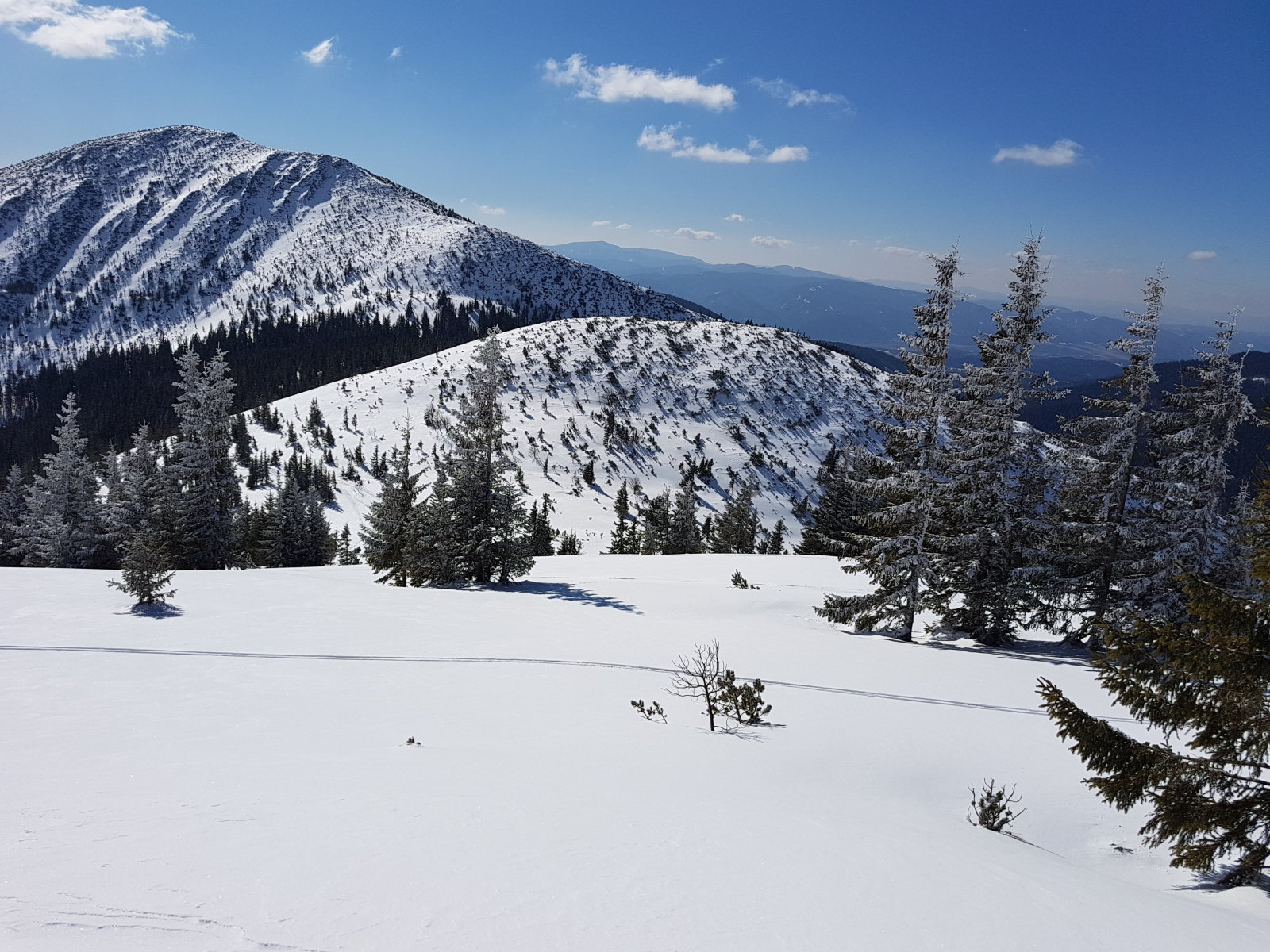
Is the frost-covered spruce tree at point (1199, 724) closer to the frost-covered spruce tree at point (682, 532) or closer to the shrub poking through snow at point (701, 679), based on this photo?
the shrub poking through snow at point (701, 679)

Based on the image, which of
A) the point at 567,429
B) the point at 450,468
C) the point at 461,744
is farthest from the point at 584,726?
the point at 567,429

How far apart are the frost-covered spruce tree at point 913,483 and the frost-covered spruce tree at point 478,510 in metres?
11.5

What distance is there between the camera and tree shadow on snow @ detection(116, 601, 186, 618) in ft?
44.1

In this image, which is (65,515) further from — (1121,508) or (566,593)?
(1121,508)

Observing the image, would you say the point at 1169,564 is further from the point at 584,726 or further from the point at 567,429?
the point at 567,429

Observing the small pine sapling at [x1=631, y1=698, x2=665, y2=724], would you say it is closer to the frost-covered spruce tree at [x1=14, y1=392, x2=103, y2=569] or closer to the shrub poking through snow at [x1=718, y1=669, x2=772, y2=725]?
the shrub poking through snow at [x1=718, y1=669, x2=772, y2=725]

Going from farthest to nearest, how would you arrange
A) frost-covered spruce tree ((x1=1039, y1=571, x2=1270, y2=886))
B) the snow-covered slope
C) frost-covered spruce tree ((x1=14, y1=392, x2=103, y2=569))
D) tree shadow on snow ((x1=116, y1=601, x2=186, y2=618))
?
the snow-covered slope < frost-covered spruce tree ((x1=14, y1=392, x2=103, y2=569)) < tree shadow on snow ((x1=116, y1=601, x2=186, y2=618)) < frost-covered spruce tree ((x1=1039, y1=571, x2=1270, y2=886))

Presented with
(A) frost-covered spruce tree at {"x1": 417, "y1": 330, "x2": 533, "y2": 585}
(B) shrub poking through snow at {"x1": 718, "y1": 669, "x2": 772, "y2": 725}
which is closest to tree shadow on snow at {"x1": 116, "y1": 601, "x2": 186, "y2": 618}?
(A) frost-covered spruce tree at {"x1": 417, "y1": 330, "x2": 533, "y2": 585}

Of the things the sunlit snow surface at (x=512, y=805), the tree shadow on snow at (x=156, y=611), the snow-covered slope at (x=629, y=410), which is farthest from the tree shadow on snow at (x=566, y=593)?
the snow-covered slope at (x=629, y=410)

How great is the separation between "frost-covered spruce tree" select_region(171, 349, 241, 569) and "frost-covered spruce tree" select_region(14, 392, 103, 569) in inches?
309

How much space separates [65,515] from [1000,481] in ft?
151

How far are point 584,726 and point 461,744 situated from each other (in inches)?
78.7

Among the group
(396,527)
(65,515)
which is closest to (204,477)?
(396,527)

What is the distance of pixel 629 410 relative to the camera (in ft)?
408
